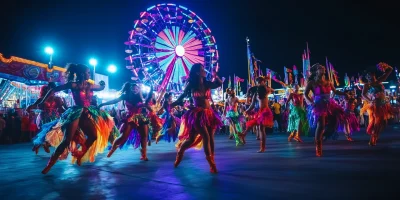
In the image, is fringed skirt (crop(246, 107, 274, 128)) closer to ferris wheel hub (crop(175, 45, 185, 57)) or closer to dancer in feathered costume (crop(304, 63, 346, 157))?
dancer in feathered costume (crop(304, 63, 346, 157))

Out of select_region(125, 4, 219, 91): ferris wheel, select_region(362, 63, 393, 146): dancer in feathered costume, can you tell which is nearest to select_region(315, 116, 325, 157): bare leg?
select_region(362, 63, 393, 146): dancer in feathered costume

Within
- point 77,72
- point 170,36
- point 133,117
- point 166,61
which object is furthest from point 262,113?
point 170,36

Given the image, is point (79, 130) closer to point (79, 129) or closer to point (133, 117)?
point (79, 129)

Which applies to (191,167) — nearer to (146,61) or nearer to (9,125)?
(9,125)

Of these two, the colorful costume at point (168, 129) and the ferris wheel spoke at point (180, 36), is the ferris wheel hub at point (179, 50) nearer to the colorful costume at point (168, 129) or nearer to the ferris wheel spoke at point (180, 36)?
the ferris wheel spoke at point (180, 36)

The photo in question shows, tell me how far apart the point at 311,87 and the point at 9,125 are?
1341cm

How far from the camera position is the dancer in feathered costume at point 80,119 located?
5551 mm

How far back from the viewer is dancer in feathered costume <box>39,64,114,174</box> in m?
5.55

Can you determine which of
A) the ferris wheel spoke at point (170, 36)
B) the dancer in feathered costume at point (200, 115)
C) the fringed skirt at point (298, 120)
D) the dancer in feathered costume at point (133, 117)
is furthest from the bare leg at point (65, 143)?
the ferris wheel spoke at point (170, 36)

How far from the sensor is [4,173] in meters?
5.69

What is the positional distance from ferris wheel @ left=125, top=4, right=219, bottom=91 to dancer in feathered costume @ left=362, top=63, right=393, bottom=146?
14164 mm

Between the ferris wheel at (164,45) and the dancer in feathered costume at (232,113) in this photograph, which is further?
the ferris wheel at (164,45)

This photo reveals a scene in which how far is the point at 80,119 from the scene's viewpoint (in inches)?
227

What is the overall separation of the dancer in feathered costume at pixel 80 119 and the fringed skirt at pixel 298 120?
20.3ft
